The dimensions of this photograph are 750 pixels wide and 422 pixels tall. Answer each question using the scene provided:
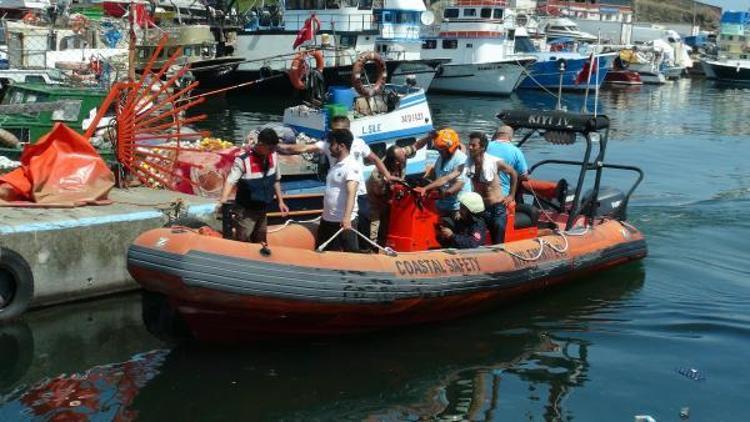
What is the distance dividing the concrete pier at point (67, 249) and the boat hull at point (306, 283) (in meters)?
1.99

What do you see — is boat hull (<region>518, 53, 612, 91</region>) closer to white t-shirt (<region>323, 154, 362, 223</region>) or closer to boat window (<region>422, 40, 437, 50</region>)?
boat window (<region>422, 40, 437, 50</region>)

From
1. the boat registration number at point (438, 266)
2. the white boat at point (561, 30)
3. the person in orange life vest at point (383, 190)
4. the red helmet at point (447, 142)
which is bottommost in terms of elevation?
the boat registration number at point (438, 266)

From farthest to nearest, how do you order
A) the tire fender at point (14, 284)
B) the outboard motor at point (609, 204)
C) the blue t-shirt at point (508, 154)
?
the outboard motor at point (609, 204)
the blue t-shirt at point (508, 154)
the tire fender at point (14, 284)

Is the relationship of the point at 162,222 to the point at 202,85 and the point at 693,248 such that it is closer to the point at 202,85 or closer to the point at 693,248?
the point at 693,248

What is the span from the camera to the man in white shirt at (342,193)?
8.76m

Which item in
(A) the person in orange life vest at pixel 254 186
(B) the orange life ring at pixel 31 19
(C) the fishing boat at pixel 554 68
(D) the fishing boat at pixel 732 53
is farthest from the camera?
(D) the fishing boat at pixel 732 53

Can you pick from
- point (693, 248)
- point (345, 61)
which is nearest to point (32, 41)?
point (345, 61)

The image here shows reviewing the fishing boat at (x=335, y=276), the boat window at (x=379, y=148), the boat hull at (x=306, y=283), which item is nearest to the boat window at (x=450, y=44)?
the boat window at (x=379, y=148)

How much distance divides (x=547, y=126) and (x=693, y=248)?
3.48m

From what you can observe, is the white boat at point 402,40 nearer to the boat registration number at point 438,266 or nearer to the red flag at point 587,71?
the red flag at point 587,71

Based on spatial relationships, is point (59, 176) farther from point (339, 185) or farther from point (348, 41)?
point (348, 41)

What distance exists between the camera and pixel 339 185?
349 inches

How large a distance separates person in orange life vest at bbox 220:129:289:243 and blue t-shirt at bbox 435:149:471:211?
1874mm

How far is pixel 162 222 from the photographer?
10.9 m
